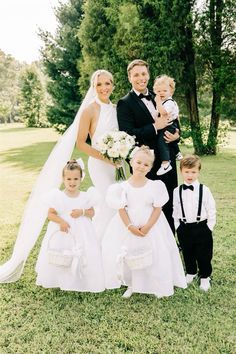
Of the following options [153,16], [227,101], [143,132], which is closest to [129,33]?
[153,16]

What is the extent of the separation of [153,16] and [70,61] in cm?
956

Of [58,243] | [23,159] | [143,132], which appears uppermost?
[143,132]

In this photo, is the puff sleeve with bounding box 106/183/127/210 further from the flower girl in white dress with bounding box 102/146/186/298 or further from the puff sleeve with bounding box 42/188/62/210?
the puff sleeve with bounding box 42/188/62/210

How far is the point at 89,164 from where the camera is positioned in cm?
504

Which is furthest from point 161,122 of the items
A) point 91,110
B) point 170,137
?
point 91,110

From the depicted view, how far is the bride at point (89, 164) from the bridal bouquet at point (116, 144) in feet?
1.16

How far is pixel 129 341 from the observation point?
3395 millimetres

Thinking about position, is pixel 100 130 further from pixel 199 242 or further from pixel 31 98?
pixel 31 98

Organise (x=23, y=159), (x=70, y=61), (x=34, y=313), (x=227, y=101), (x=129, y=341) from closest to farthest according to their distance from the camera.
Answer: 1. (x=129, y=341)
2. (x=34, y=313)
3. (x=227, y=101)
4. (x=23, y=159)
5. (x=70, y=61)

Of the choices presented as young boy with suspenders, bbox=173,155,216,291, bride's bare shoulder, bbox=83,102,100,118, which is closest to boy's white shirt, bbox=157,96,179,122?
young boy with suspenders, bbox=173,155,216,291

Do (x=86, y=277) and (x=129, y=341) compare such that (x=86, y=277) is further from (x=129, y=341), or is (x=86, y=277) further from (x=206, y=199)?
(x=206, y=199)

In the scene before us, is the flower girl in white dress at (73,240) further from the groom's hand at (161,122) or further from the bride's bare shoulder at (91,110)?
the groom's hand at (161,122)

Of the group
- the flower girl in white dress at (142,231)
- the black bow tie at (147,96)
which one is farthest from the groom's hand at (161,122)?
the flower girl in white dress at (142,231)

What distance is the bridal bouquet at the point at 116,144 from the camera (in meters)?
4.32
